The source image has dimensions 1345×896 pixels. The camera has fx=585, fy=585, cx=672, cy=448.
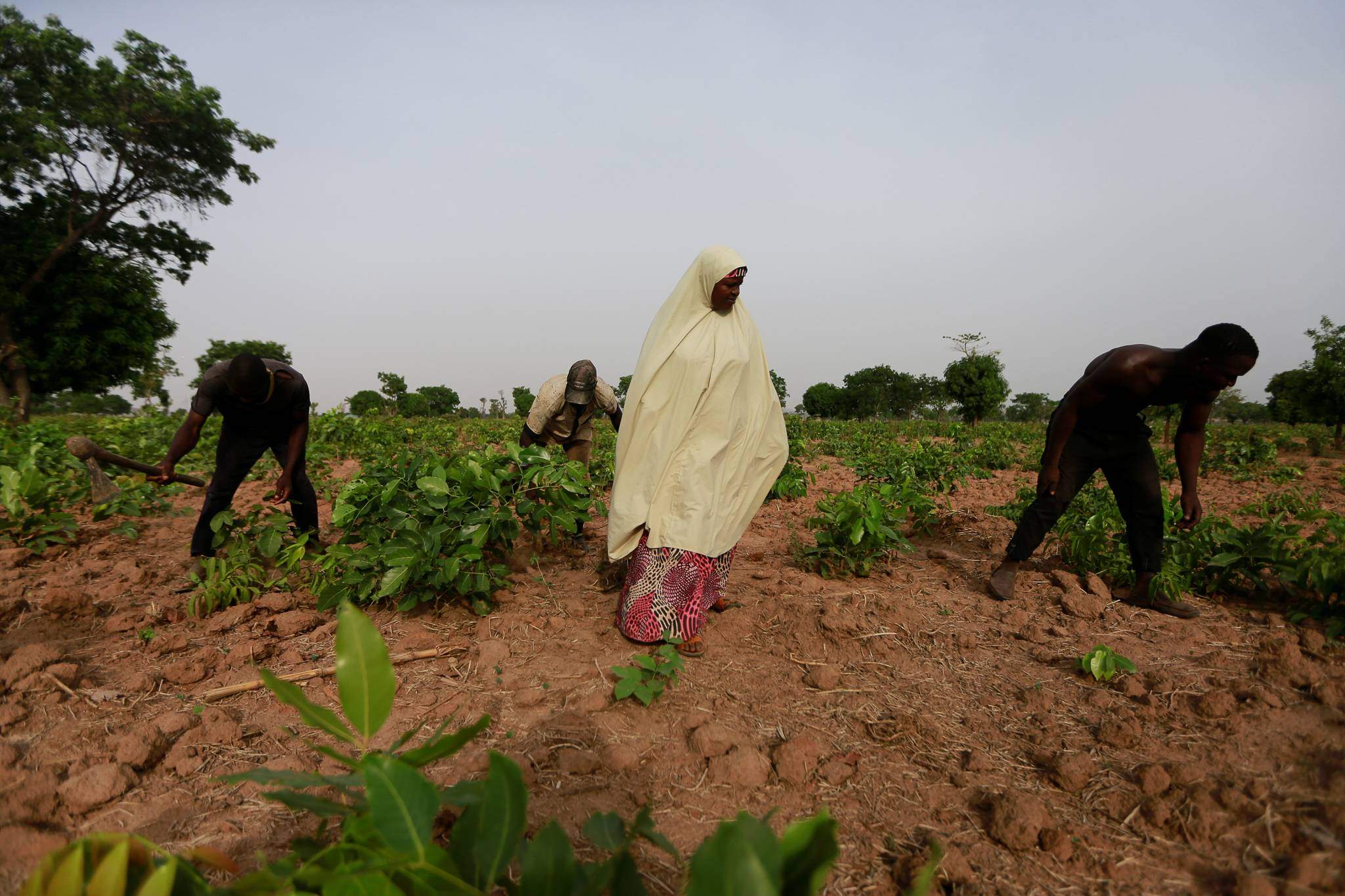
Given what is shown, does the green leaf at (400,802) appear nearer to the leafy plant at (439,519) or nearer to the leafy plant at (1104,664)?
the leafy plant at (439,519)

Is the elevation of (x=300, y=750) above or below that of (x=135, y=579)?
below

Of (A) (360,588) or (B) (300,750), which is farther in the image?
(A) (360,588)

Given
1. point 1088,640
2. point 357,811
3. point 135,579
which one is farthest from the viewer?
point 135,579

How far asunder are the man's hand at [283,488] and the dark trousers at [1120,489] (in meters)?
3.86

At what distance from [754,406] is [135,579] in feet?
10.6

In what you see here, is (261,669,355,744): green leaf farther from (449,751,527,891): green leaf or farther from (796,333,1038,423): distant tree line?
(796,333,1038,423): distant tree line

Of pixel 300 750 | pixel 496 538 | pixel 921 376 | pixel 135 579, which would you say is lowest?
pixel 300 750

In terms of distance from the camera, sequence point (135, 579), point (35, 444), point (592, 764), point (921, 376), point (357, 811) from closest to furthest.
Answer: point (357, 811) < point (592, 764) < point (135, 579) < point (35, 444) < point (921, 376)

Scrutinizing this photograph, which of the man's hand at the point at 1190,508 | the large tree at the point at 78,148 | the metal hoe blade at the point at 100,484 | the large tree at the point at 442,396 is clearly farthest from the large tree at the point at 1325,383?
the large tree at the point at 442,396

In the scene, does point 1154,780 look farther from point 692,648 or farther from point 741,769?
point 692,648

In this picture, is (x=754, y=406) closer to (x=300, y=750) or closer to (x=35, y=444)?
(x=300, y=750)

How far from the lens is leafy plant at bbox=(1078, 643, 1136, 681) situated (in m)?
2.03

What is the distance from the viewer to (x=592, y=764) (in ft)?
5.39

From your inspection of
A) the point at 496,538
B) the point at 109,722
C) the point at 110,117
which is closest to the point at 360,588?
the point at 496,538
